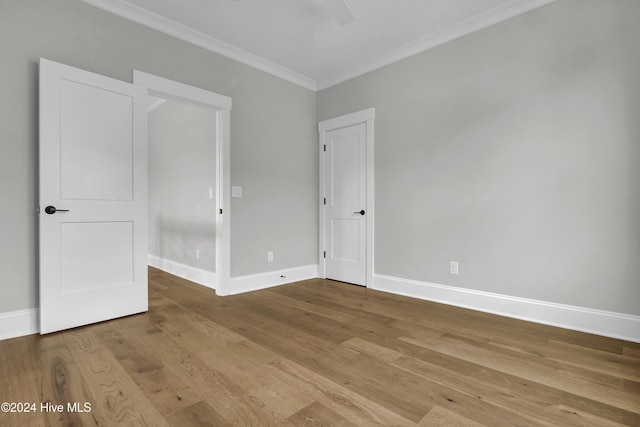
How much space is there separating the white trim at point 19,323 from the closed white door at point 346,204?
302 cm

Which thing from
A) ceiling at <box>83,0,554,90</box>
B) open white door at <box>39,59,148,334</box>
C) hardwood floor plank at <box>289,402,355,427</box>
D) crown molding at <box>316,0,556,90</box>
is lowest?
hardwood floor plank at <box>289,402,355,427</box>

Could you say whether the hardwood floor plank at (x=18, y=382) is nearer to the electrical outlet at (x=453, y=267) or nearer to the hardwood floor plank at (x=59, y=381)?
the hardwood floor plank at (x=59, y=381)

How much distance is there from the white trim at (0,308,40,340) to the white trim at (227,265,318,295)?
1628 millimetres

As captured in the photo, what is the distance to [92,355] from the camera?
6.68ft

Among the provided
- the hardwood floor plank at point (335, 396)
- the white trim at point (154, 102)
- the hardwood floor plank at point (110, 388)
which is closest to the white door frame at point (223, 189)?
the hardwood floor plank at point (110, 388)

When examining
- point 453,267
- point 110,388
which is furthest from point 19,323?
point 453,267

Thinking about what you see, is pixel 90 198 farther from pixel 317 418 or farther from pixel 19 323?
pixel 317 418

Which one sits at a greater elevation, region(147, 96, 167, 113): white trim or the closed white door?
region(147, 96, 167, 113): white trim

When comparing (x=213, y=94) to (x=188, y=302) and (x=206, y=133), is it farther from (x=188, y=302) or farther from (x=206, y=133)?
(x=188, y=302)

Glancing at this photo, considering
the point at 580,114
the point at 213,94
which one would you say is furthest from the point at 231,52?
the point at 580,114

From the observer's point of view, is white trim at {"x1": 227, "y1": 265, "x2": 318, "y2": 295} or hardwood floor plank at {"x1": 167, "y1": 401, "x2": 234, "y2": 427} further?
white trim at {"x1": 227, "y1": 265, "x2": 318, "y2": 295}

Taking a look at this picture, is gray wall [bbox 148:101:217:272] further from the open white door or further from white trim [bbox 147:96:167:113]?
the open white door

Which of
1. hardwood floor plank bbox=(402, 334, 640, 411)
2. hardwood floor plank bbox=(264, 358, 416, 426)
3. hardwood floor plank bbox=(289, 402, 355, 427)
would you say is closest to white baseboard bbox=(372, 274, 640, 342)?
hardwood floor plank bbox=(402, 334, 640, 411)

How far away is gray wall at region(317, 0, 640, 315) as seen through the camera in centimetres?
233
